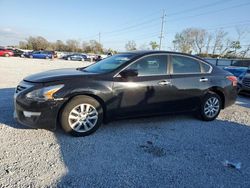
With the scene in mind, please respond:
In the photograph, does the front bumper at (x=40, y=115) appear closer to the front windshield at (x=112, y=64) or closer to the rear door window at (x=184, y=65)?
the front windshield at (x=112, y=64)

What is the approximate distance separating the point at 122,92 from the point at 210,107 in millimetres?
2317

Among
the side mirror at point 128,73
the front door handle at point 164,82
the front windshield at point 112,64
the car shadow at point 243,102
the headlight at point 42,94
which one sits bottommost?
the car shadow at point 243,102

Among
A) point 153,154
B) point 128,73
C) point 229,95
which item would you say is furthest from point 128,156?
point 229,95

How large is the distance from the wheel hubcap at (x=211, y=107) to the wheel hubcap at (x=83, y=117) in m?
2.68

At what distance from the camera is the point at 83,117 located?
407cm

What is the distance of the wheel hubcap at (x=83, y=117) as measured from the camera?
4012 mm

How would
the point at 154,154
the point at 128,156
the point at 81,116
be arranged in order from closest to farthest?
1. the point at 128,156
2. the point at 154,154
3. the point at 81,116

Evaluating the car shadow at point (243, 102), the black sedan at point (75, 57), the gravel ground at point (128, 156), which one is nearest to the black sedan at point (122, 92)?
the gravel ground at point (128, 156)

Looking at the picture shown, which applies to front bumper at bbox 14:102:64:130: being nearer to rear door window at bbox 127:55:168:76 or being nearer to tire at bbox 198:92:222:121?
rear door window at bbox 127:55:168:76

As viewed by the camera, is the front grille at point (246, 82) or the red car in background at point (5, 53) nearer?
the front grille at point (246, 82)

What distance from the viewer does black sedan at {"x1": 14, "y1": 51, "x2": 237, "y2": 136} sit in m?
3.84

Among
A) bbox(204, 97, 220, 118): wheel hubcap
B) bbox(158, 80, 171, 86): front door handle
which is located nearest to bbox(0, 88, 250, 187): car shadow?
bbox(204, 97, 220, 118): wheel hubcap

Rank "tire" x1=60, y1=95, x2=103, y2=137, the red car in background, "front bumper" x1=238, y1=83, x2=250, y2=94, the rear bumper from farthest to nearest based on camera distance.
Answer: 1. the red car in background
2. "front bumper" x1=238, y1=83, x2=250, y2=94
3. the rear bumper
4. "tire" x1=60, y1=95, x2=103, y2=137

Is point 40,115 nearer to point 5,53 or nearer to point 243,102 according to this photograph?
point 243,102
